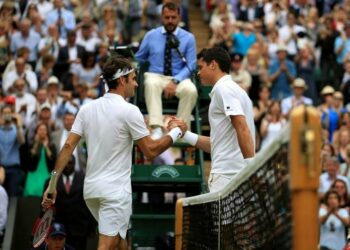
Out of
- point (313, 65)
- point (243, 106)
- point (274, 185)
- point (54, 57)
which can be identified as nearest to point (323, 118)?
point (313, 65)

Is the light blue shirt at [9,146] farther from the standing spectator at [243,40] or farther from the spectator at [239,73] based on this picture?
the standing spectator at [243,40]

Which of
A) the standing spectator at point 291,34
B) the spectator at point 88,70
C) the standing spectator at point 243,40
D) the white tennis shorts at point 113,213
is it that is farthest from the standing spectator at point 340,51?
the white tennis shorts at point 113,213

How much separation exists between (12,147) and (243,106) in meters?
8.25

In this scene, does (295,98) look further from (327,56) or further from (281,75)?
(327,56)

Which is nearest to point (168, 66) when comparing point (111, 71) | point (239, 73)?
point (111, 71)

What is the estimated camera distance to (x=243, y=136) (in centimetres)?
945

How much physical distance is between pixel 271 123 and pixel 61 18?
5739 millimetres

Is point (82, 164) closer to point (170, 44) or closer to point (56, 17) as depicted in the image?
point (170, 44)

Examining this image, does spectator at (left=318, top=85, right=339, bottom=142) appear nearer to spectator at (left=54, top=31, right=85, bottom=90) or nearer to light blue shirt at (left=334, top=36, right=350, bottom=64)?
light blue shirt at (left=334, top=36, right=350, bottom=64)

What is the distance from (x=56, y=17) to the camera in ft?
73.9

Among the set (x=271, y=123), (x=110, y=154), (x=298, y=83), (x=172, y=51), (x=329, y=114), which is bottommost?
(x=110, y=154)

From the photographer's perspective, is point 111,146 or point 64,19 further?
point 64,19

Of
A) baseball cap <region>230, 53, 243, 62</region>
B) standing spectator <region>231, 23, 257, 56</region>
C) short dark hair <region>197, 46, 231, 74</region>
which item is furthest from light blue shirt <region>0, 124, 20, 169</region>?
short dark hair <region>197, 46, 231, 74</region>

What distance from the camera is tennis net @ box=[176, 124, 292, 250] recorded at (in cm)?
684
